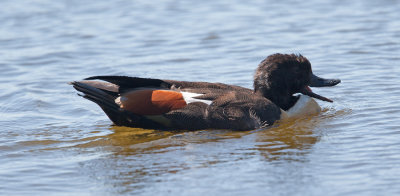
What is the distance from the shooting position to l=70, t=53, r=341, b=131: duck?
29.1ft

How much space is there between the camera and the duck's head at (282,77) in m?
9.39

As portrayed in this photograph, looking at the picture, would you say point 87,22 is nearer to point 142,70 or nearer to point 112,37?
point 112,37

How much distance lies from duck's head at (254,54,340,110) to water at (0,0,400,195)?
44 cm

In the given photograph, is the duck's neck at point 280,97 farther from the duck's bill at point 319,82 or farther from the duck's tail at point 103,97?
the duck's tail at point 103,97

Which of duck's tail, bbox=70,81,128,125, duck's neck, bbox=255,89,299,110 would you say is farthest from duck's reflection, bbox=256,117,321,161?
duck's tail, bbox=70,81,128,125

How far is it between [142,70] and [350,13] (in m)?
5.95

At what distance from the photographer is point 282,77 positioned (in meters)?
9.44

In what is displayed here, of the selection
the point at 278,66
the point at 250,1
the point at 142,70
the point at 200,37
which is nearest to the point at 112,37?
the point at 200,37

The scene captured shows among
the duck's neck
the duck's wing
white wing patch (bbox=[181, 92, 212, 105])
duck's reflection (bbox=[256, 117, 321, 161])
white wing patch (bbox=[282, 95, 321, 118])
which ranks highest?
the duck's wing

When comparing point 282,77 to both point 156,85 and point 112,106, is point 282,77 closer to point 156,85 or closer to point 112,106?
point 156,85

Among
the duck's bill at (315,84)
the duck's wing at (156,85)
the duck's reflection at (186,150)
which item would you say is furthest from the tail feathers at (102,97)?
the duck's bill at (315,84)

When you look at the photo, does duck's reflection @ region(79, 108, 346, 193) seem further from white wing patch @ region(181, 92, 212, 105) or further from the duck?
white wing patch @ region(181, 92, 212, 105)

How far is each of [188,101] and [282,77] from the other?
1.39 metres

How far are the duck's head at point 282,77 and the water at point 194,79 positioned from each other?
0.44 meters
